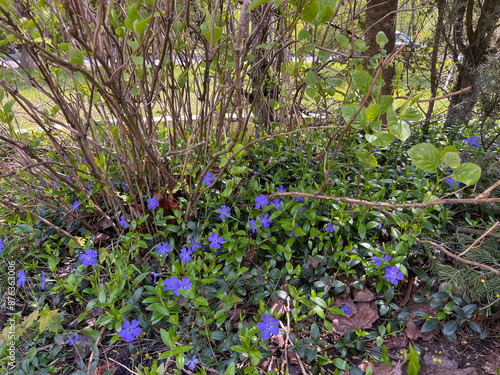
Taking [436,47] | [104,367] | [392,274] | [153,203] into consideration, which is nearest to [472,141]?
[436,47]

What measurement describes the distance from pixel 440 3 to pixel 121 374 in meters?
3.47

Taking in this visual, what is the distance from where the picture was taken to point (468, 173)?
1.24 meters

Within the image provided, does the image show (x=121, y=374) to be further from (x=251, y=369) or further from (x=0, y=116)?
(x=0, y=116)

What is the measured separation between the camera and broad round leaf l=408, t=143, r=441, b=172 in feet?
4.17

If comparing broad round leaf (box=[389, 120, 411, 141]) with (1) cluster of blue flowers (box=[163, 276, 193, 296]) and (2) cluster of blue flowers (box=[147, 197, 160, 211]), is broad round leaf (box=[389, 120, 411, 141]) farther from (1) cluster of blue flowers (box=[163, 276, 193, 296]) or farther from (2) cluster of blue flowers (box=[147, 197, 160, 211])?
(2) cluster of blue flowers (box=[147, 197, 160, 211])

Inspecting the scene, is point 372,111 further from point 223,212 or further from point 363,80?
point 223,212

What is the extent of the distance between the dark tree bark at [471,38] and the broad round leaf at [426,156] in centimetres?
195

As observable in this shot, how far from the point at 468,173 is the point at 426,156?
0.15m

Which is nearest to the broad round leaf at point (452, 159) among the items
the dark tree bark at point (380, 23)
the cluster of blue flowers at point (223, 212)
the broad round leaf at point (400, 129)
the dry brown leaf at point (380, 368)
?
the broad round leaf at point (400, 129)

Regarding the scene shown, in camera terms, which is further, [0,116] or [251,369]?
[0,116]

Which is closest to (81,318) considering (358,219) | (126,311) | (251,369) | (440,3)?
(126,311)

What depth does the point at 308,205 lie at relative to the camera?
2.03 metres

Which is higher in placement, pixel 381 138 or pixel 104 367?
pixel 381 138

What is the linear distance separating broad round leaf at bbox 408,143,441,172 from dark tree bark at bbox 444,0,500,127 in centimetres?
195
